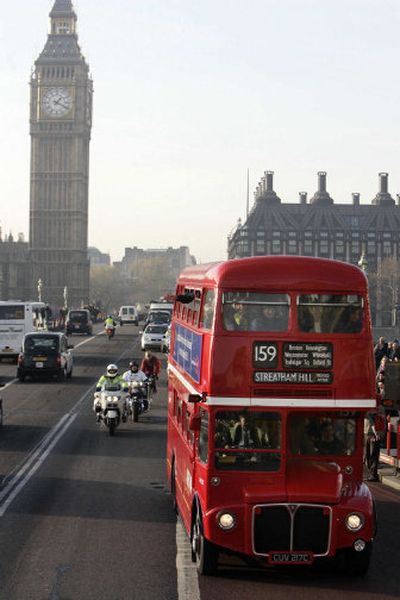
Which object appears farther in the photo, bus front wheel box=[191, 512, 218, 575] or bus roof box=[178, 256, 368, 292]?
bus roof box=[178, 256, 368, 292]

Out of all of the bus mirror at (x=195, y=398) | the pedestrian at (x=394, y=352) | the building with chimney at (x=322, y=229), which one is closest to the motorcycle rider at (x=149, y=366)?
the pedestrian at (x=394, y=352)

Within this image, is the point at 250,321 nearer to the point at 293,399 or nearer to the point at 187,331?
the point at 293,399

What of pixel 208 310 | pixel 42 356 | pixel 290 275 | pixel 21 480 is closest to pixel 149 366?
pixel 42 356

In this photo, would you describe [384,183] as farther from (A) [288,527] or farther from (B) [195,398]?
(A) [288,527]

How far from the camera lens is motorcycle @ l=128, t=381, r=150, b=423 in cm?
2944

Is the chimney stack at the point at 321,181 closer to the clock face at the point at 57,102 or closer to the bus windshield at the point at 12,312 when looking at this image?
the clock face at the point at 57,102

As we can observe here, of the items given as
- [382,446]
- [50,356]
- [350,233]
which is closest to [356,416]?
[382,446]

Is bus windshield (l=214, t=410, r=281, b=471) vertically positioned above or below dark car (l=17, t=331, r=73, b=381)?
above

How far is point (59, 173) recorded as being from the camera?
17350cm

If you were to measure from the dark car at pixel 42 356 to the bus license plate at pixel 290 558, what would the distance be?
31242 millimetres

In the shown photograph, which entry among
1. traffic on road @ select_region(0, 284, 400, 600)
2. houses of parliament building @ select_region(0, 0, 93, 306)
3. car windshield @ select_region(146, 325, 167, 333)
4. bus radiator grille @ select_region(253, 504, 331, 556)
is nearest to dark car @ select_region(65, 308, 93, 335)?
car windshield @ select_region(146, 325, 167, 333)

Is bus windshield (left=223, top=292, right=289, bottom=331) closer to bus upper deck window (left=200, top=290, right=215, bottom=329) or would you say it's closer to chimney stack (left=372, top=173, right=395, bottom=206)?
bus upper deck window (left=200, top=290, right=215, bottom=329)

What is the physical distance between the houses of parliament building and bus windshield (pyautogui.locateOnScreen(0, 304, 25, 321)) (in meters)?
119

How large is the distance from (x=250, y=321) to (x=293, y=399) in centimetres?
102
